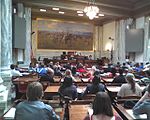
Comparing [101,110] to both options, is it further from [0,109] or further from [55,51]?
[55,51]

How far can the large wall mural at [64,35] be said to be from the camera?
18094mm

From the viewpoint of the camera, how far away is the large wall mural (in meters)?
18.1

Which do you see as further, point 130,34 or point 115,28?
point 115,28

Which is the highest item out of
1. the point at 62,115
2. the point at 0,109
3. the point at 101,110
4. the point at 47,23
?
the point at 47,23

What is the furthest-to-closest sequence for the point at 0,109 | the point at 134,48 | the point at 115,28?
the point at 115,28 → the point at 134,48 → the point at 0,109

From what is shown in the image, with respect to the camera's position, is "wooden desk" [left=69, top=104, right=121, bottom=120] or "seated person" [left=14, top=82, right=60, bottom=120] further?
"wooden desk" [left=69, top=104, right=121, bottom=120]

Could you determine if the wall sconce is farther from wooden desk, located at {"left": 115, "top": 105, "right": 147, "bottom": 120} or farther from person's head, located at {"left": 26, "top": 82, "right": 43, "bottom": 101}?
person's head, located at {"left": 26, "top": 82, "right": 43, "bottom": 101}

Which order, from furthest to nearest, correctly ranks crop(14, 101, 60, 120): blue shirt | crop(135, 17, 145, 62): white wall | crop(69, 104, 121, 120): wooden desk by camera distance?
crop(135, 17, 145, 62): white wall, crop(69, 104, 121, 120): wooden desk, crop(14, 101, 60, 120): blue shirt

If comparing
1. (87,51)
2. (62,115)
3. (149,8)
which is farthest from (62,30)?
(62,115)

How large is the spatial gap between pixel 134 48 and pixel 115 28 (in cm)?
272

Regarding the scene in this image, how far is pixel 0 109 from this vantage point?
5.11 m

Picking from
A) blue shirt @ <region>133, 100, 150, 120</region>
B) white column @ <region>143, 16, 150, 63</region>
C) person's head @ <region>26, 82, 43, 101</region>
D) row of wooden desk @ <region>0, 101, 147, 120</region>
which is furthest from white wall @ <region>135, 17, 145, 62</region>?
person's head @ <region>26, 82, 43, 101</region>

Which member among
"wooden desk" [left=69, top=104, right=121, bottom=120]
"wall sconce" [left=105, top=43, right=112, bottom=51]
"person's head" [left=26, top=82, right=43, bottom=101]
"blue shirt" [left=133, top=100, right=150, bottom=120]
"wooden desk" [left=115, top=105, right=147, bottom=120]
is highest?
"wall sconce" [left=105, top=43, right=112, bottom=51]

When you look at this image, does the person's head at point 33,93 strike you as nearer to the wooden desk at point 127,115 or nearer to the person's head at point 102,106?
the person's head at point 102,106
